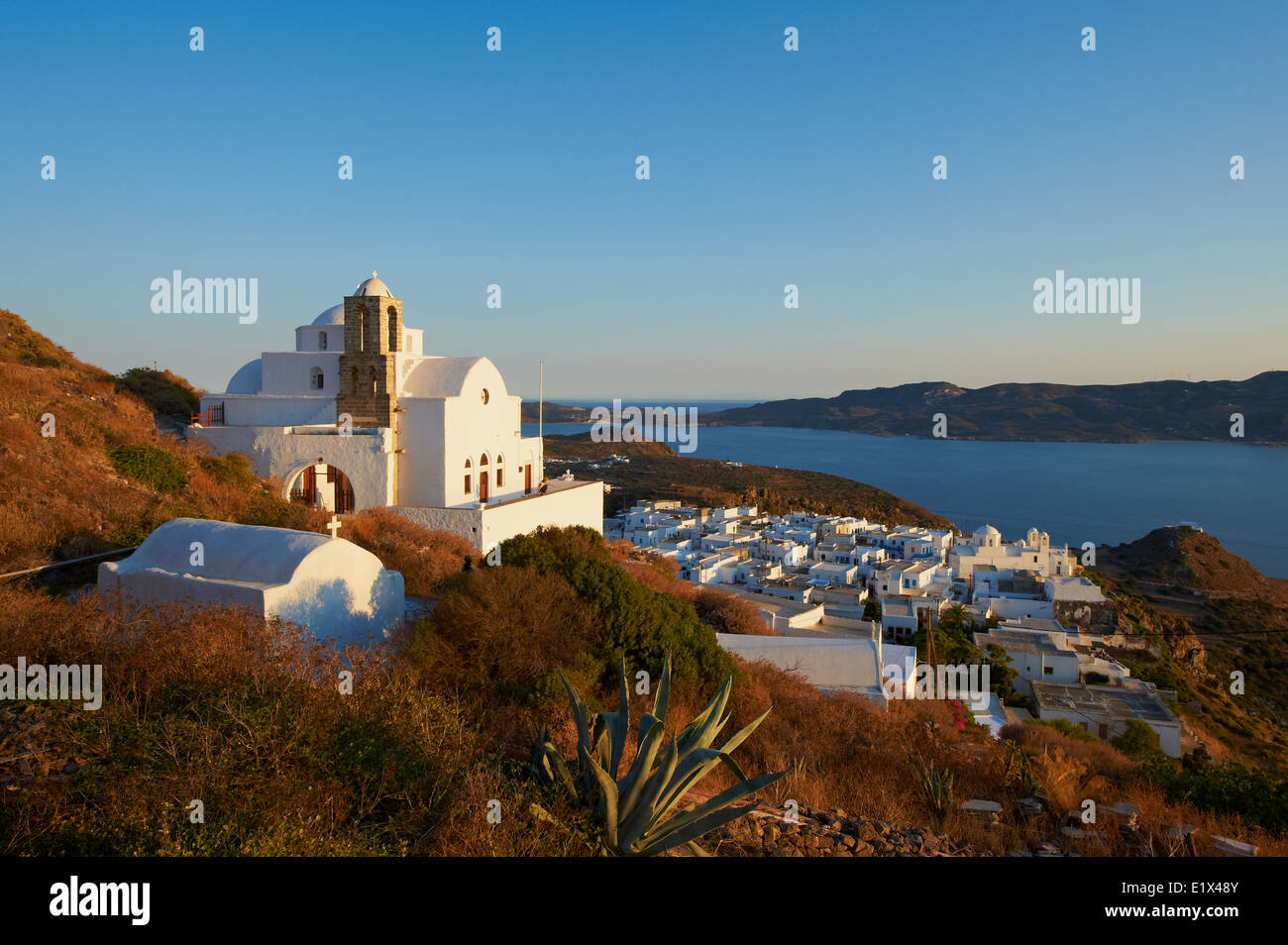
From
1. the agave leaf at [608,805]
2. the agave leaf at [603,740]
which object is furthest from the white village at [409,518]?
the agave leaf at [608,805]

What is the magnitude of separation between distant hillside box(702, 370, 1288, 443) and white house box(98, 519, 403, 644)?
130 meters

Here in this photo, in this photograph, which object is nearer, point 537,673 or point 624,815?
point 624,815

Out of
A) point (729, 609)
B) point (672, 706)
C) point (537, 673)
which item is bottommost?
point (729, 609)

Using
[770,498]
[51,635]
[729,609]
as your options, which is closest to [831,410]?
[770,498]

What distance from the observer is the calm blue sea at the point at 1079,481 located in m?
69.5

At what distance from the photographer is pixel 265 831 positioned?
9.69 ft

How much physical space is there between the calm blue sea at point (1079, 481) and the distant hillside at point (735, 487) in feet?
27.5

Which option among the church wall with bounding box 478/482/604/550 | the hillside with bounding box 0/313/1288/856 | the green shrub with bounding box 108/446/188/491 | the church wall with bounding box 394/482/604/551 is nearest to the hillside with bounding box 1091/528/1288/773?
the hillside with bounding box 0/313/1288/856

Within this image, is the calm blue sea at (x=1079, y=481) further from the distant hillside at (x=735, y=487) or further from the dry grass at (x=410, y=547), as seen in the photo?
the dry grass at (x=410, y=547)

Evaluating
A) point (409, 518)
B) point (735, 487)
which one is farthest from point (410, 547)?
point (735, 487)

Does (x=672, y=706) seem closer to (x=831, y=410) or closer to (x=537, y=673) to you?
(x=537, y=673)

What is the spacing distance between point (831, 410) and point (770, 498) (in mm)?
125056

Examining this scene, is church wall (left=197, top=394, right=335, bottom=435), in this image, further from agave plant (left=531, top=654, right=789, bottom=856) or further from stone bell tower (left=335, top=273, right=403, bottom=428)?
agave plant (left=531, top=654, right=789, bottom=856)
